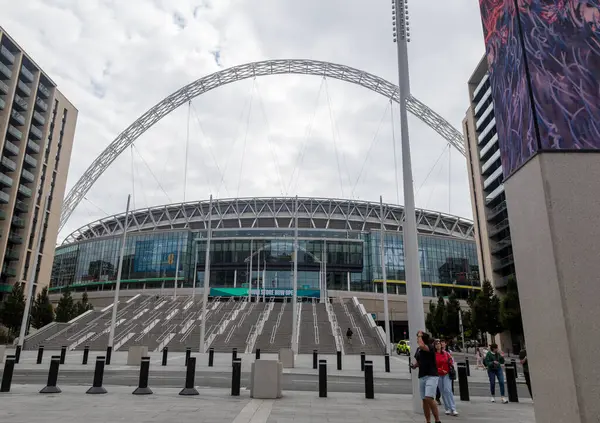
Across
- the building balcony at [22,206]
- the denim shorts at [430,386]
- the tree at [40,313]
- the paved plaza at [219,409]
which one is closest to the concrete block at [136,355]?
the paved plaza at [219,409]

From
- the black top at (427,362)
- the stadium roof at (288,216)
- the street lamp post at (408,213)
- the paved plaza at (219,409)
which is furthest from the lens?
the stadium roof at (288,216)

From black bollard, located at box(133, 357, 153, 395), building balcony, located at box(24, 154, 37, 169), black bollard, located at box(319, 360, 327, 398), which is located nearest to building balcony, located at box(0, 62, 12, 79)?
building balcony, located at box(24, 154, 37, 169)

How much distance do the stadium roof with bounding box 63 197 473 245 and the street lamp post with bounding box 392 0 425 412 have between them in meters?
89.1

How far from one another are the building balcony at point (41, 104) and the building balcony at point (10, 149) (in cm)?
938

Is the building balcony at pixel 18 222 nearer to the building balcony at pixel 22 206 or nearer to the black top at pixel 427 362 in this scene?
the building balcony at pixel 22 206

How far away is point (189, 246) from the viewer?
Answer: 89.2 metres

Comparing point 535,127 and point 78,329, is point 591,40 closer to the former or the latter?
point 535,127

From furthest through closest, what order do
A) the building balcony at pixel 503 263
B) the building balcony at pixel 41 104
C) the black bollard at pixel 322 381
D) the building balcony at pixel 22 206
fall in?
the building balcony at pixel 41 104
the building balcony at pixel 22 206
the building balcony at pixel 503 263
the black bollard at pixel 322 381

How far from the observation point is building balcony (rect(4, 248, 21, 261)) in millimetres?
66750

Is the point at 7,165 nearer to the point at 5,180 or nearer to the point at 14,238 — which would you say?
the point at 5,180

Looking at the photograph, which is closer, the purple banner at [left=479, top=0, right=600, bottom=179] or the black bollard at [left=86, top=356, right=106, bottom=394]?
the purple banner at [left=479, top=0, right=600, bottom=179]

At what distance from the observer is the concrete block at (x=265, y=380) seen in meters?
11.8

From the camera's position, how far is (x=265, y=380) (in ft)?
39.1

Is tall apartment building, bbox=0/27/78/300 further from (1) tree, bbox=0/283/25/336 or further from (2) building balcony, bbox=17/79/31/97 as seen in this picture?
(1) tree, bbox=0/283/25/336
